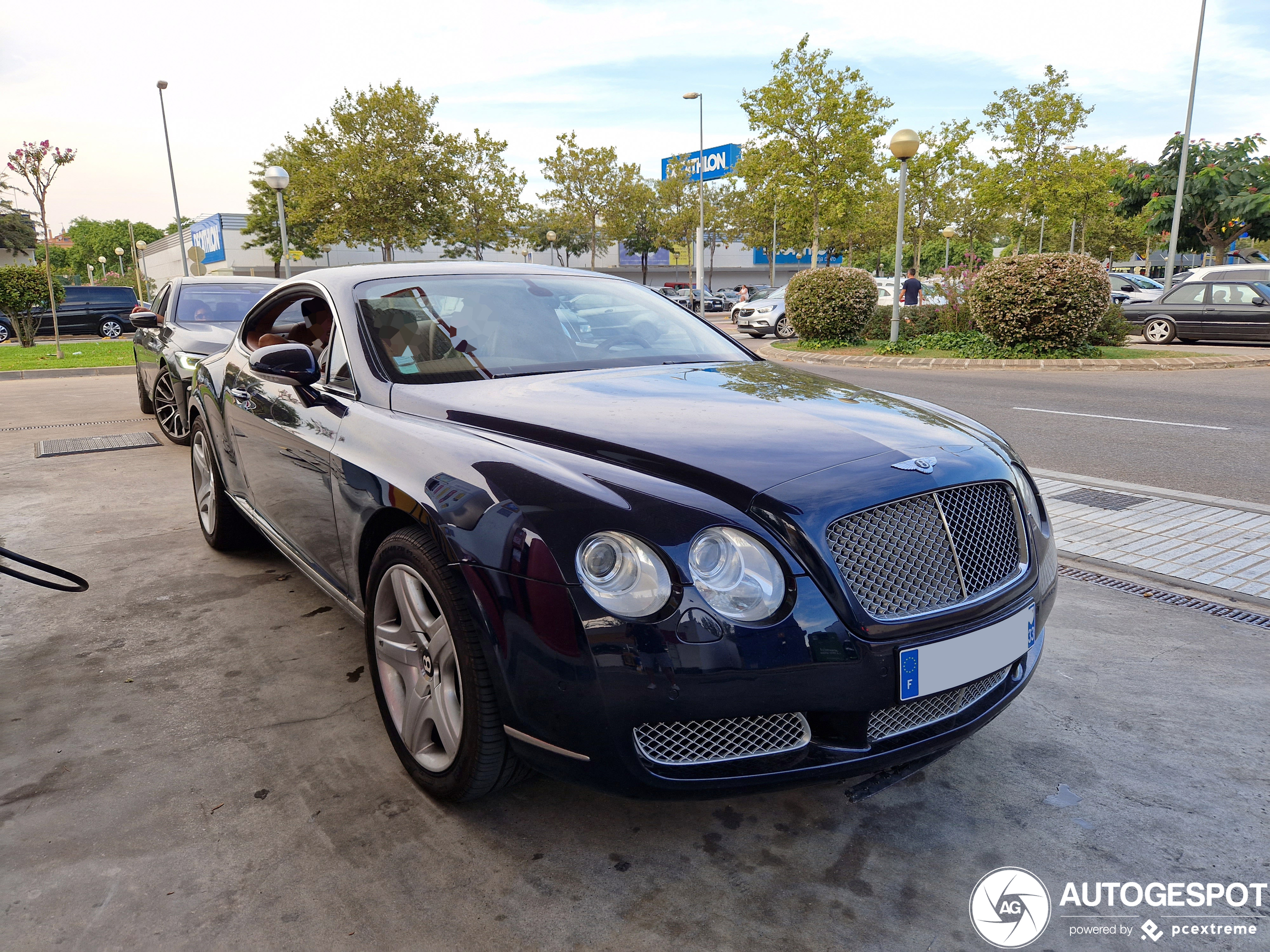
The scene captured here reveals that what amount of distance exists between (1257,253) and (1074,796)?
7240 cm

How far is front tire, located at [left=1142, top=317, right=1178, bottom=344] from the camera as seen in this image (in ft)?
62.7

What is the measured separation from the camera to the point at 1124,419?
364 inches

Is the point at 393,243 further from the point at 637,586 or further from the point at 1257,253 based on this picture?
the point at 1257,253

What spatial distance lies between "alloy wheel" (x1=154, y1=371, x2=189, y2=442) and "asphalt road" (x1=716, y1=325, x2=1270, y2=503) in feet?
19.2

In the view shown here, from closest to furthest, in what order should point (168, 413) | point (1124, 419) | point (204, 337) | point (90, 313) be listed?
point (204, 337) → point (168, 413) → point (1124, 419) → point (90, 313)

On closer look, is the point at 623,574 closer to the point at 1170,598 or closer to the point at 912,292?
the point at 1170,598

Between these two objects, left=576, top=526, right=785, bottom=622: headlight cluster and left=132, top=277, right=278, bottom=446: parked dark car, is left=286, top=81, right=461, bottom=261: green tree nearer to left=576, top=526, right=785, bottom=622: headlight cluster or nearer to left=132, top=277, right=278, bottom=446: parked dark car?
left=132, top=277, right=278, bottom=446: parked dark car

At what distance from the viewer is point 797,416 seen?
8.04 ft

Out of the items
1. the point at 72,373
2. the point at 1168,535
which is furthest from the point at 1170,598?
the point at 72,373

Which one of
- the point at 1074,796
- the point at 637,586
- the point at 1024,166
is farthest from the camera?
the point at 1024,166

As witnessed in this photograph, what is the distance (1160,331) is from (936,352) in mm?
6188

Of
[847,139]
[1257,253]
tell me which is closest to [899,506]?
[847,139]

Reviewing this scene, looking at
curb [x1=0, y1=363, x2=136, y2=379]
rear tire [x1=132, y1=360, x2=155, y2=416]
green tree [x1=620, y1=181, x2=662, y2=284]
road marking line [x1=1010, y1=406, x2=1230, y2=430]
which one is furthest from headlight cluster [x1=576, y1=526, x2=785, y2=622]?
green tree [x1=620, y1=181, x2=662, y2=284]

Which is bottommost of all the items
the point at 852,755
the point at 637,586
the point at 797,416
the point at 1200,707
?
the point at 1200,707
